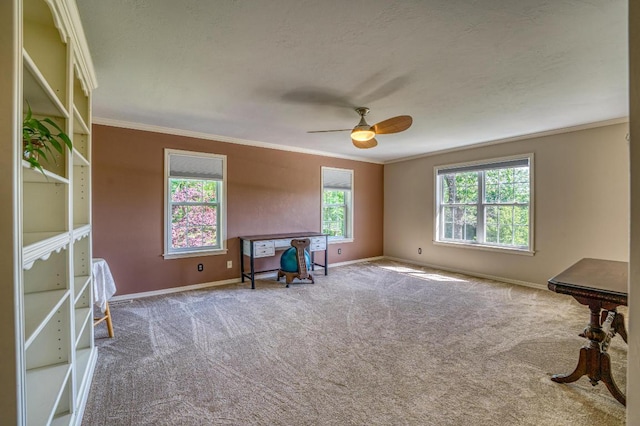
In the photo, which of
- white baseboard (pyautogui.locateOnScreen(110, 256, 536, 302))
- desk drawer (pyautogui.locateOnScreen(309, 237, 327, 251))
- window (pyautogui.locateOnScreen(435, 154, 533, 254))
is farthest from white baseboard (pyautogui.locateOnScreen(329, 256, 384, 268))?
window (pyautogui.locateOnScreen(435, 154, 533, 254))

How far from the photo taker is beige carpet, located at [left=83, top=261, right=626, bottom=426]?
1.83m

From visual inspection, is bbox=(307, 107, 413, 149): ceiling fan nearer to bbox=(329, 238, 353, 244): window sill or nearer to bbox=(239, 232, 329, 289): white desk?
bbox=(239, 232, 329, 289): white desk

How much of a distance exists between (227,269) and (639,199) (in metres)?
4.64

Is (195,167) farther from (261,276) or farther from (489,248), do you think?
(489,248)

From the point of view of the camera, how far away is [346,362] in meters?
2.41

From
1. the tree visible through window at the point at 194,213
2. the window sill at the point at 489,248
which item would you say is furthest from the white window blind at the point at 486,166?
the tree visible through window at the point at 194,213

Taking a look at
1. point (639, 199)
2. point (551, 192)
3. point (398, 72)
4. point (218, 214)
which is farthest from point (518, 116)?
point (218, 214)

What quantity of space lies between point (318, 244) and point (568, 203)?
12.4 feet

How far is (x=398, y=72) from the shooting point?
8.07 feet

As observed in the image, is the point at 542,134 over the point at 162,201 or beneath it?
over

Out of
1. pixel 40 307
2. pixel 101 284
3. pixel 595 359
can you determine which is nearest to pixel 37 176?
pixel 40 307

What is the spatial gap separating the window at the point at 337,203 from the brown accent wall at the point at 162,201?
0.18m

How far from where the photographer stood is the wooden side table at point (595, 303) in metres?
1.85

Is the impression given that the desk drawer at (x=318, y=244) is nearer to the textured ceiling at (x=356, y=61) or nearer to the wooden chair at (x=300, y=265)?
the wooden chair at (x=300, y=265)
